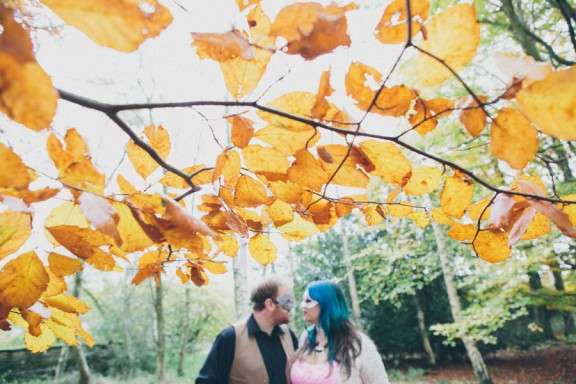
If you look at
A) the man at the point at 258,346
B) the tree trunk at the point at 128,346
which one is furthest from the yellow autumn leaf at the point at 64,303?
the tree trunk at the point at 128,346

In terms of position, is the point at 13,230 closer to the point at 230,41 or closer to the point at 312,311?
the point at 230,41

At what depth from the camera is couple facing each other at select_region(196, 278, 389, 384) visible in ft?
6.27

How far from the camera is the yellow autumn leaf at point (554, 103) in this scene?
298mm

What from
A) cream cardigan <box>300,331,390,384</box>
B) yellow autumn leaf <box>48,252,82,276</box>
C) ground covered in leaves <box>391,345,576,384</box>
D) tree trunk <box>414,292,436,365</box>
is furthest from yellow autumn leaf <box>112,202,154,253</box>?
tree trunk <box>414,292,436,365</box>

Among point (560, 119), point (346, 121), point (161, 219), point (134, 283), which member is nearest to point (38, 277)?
point (161, 219)

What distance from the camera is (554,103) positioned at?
30 centimetres

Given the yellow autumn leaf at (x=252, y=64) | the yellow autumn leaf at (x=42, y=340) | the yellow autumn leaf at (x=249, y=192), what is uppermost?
the yellow autumn leaf at (x=252, y=64)

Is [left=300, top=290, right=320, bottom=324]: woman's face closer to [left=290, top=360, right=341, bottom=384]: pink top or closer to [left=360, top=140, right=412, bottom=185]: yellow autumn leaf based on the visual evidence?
[left=290, top=360, right=341, bottom=384]: pink top

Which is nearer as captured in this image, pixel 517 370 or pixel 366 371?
pixel 366 371

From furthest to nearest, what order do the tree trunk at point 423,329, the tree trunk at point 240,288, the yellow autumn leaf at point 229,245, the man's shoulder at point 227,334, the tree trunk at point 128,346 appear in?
the tree trunk at point 128,346 < the tree trunk at point 423,329 < the tree trunk at point 240,288 < the man's shoulder at point 227,334 < the yellow autumn leaf at point 229,245

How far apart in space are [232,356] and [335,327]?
2.27 feet

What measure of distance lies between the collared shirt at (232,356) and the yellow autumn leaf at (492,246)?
1670mm

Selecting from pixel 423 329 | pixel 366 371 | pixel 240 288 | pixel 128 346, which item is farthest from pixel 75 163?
pixel 128 346

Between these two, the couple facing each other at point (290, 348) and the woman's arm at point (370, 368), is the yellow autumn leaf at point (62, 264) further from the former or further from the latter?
the woman's arm at point (370, 368)
